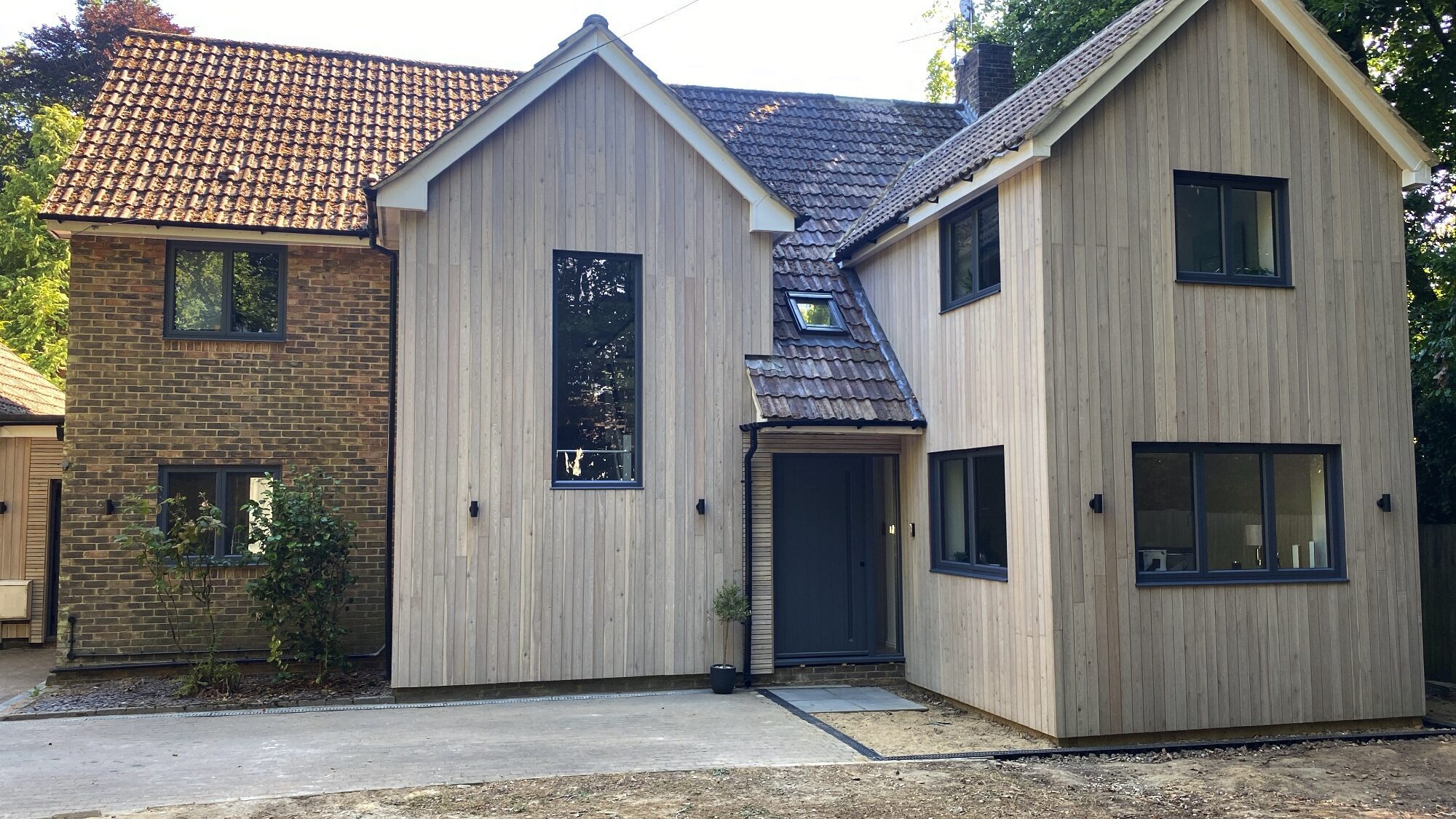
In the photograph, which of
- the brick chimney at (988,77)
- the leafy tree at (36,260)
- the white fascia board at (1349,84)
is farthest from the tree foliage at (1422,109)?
the leafy tree at (36,260)

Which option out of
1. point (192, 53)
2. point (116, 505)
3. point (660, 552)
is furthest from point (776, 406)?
point (192, 53)

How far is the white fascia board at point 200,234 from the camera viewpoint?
12.0m

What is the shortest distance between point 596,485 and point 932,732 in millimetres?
4051

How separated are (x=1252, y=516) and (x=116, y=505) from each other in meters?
11.4

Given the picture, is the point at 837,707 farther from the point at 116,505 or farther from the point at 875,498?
the point at 116,505

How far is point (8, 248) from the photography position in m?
27.4

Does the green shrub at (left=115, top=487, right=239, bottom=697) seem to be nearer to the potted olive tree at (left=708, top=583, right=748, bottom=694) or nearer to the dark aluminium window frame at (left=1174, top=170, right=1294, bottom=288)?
the potted olive tree at (left=708, top=583, right=748, bottom=694)

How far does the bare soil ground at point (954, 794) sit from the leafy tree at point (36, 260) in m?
23.5

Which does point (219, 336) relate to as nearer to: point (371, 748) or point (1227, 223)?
point (371, 748)

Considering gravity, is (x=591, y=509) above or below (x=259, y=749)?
above

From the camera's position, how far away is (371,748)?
29.0 ft

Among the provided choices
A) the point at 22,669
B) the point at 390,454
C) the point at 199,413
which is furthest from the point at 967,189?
the point at 22,669

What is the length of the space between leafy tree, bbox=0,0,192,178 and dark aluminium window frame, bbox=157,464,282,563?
23.7 m

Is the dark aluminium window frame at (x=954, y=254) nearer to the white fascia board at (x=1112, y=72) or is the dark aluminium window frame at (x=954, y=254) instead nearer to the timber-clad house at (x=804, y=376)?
the timber-clad house at (x=804, y=376)
